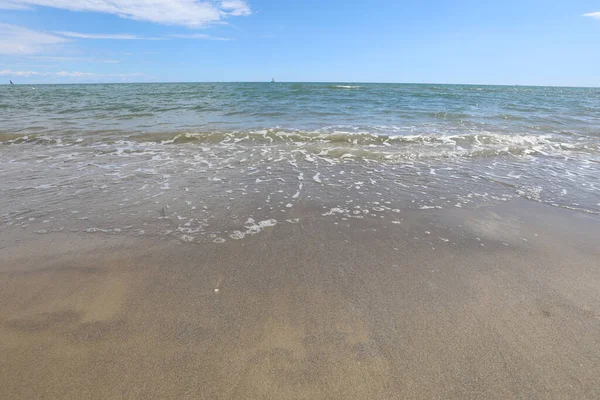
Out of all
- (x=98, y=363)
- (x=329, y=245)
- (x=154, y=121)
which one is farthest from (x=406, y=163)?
(x=154, y=121)

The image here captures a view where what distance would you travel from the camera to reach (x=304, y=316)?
2402 mm

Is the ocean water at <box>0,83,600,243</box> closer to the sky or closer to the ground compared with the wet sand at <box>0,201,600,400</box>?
closer to the sky

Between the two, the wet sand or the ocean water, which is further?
the ocean water

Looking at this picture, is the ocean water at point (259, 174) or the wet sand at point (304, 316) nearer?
the wet sand at point (304, 316)

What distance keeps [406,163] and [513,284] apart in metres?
4.60

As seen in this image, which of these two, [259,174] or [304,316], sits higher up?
[259,174]

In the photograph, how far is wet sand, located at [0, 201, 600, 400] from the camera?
6.19 feet

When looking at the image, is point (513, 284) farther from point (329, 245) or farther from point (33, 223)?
point (33, 223)

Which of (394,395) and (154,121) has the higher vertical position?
(154,121)

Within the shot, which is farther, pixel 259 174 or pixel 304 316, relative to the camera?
pixel 259 174

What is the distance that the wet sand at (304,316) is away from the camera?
6.19 feet

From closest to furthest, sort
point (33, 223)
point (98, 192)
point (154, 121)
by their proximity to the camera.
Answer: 1. point (33, 223)
2. point (98, 192)
3. point (154, 121)

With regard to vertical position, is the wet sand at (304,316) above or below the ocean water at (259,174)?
below

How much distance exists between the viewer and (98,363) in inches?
78.2
